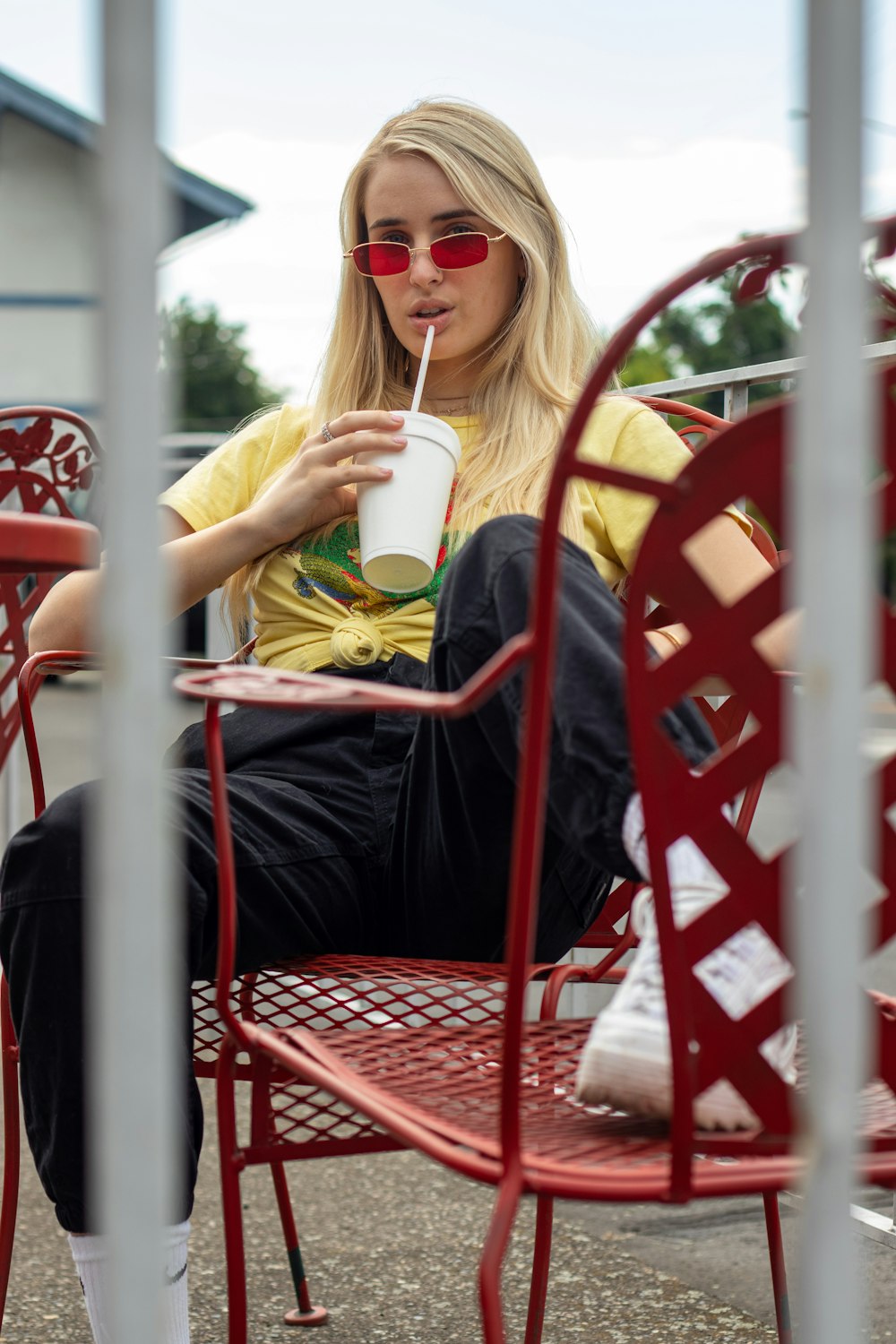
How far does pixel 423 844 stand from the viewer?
1508 mm

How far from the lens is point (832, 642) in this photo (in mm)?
664

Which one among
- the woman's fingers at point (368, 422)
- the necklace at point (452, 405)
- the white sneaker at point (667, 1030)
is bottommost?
the white sneaker at point (667, 1030)

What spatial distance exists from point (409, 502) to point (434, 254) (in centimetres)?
49

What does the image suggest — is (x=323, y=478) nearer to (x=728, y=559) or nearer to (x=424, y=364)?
(x=424, y=364)

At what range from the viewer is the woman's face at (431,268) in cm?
198

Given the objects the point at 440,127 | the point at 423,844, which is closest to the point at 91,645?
the point at 423,844

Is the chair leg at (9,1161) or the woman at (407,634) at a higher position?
the woman at (407,634)

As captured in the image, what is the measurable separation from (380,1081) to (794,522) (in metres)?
0.65

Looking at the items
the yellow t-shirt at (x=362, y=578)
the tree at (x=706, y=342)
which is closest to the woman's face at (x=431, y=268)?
the yellow t-shirt at (x=362, y=578)

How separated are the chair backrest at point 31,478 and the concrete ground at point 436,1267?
2.63ft

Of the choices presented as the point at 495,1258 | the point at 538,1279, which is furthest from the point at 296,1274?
the point at 495,1258

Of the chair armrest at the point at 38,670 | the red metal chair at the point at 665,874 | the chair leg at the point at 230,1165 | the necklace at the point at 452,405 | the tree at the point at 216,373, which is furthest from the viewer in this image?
the tree at the point at 216,373

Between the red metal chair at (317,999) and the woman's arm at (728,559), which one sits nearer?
the red metal chair at (317,999)

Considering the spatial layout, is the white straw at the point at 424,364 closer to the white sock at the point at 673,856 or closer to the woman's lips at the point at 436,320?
the woman's lips at the point at 436,320
